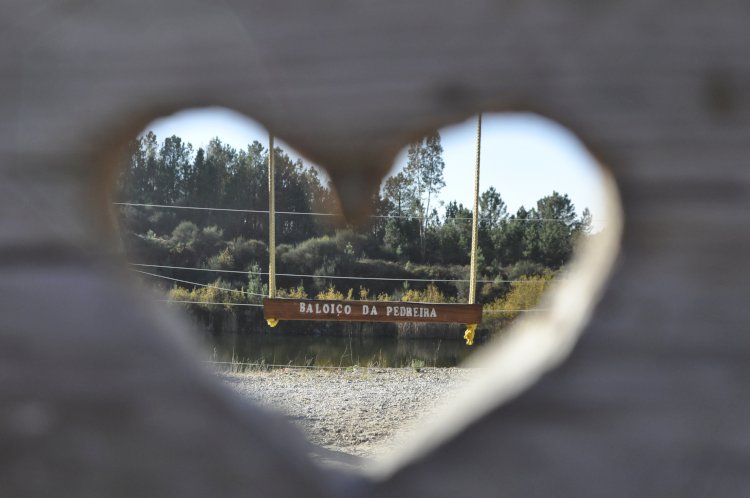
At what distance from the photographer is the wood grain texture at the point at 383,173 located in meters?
0.36

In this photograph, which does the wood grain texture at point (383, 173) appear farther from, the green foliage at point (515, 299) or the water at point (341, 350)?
the green foliage at point (515, 299)

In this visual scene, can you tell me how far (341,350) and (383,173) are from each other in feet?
32.2

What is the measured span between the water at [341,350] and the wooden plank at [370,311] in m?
3.26

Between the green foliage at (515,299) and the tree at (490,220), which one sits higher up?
the tree at (490,220)

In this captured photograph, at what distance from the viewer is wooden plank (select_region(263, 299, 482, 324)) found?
4144mm

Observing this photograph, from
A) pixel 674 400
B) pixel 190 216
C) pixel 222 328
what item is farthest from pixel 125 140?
pixel 190 216

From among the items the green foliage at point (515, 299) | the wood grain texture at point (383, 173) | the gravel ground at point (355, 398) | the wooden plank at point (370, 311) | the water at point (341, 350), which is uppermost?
the wood grain texture at point (383, 173)

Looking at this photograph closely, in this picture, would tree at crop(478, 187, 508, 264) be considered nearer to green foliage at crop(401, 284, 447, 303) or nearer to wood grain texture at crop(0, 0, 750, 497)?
green foliage at crop(401, 284, 447, 303)

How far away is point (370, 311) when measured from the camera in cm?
544

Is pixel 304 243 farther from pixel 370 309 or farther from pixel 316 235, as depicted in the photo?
pixel 370 309

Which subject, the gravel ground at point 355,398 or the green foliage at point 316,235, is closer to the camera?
the gravel ground at point 355,398

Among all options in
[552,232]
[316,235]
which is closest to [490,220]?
[552,232]

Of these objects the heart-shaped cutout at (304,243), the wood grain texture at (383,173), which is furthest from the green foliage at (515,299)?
the wood grain texture at (383,173)

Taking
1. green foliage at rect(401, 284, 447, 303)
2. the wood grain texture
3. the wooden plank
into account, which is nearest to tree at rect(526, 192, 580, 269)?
green foliage at rect(401, 284, 447, 303)
